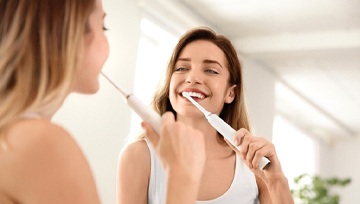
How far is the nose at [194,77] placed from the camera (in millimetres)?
1597

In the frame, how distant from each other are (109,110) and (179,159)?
2.18 m

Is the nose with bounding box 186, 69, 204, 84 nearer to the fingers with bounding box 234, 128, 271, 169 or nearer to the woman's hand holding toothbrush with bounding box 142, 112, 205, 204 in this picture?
the fingers with bounding box 234, 128, 271, 169

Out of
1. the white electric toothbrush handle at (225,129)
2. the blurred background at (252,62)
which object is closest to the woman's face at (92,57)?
the white electric toothbrush handle at (225,129)

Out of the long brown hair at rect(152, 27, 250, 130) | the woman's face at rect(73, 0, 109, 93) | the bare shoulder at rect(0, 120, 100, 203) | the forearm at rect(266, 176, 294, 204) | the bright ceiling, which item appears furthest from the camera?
the bright ceiling

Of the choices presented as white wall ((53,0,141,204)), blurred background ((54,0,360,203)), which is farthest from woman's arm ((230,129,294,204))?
white wall ((53,0,141,204))

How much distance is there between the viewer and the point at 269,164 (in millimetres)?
1424

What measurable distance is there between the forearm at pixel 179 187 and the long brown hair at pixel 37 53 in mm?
203

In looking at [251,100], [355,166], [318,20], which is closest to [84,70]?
[318,20]

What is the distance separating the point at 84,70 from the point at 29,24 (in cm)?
10

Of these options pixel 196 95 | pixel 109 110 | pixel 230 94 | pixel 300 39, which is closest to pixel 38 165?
pixel 196 95

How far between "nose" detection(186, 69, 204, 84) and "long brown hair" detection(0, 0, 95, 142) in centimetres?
84

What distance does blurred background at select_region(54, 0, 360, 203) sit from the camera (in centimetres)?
296

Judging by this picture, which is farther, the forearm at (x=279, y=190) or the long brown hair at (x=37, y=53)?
the forearm at (x=279, y=190)

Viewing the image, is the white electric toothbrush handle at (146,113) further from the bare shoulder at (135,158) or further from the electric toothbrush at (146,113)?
the bare shoulder at (135,158)
